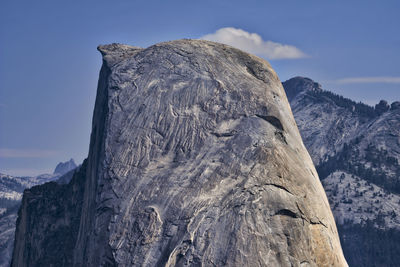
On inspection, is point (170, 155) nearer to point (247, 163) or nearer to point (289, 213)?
point (247, 163)

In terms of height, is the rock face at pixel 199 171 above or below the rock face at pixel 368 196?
below

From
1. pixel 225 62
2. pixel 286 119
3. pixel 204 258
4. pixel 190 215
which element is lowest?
pixel 204 258

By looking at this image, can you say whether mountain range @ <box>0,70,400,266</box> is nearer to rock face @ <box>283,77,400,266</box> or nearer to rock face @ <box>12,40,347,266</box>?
rock face @ <box>283,77,400,266</box>

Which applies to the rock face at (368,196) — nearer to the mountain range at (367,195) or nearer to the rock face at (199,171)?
the mountain range at (367,195)

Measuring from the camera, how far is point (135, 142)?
4206 centimetres

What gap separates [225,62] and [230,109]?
17.5 feet

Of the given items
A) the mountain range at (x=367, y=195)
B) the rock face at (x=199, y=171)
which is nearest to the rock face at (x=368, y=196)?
the mountain range at (x=367, y=195)

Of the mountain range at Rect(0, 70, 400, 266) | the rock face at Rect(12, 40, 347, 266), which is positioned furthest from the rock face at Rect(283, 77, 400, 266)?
the rock face at Rect(12, 40, 347, 266)

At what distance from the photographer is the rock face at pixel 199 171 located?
35844 mm

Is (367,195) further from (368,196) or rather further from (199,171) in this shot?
(199,171)

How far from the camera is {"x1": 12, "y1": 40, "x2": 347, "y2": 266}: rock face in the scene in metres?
35.8

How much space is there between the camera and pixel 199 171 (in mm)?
39219

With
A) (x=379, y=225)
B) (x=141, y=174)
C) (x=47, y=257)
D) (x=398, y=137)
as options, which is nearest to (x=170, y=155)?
(x=141, y=174)

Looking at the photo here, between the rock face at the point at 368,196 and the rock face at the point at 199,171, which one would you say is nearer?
the rock face at the point at 199,171
